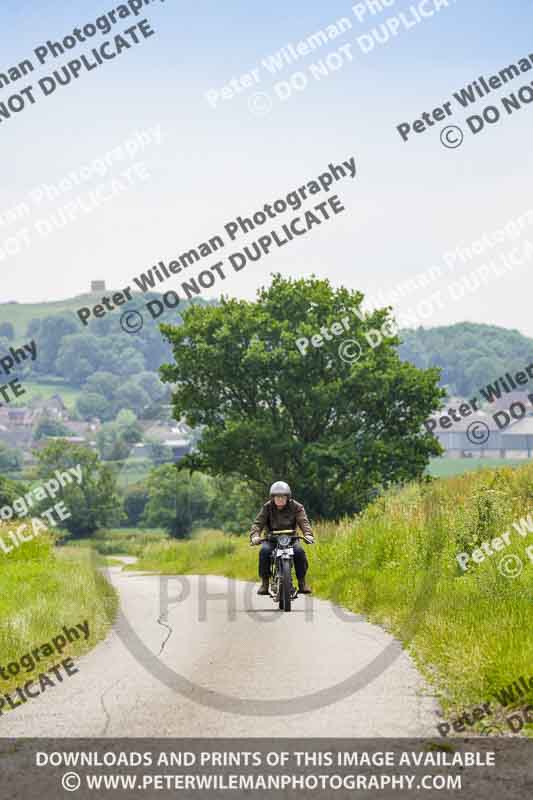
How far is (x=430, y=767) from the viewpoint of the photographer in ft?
24.2

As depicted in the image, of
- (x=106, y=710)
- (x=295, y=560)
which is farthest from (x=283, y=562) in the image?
(x=106, y=710)

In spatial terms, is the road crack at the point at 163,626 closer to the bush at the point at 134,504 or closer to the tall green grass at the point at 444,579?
the tall green grass at the point at 444,579

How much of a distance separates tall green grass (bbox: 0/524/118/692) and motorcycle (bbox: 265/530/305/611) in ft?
8.34

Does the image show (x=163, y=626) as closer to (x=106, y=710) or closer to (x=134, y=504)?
(x=106, y=710)

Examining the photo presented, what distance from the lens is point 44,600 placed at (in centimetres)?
1655

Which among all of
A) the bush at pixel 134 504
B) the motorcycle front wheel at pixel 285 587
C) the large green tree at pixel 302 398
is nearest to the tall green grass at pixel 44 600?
the motorcycle front wheel at pixel 285 587

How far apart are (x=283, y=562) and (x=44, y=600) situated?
3.68 metres

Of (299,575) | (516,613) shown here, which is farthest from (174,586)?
(516,613)

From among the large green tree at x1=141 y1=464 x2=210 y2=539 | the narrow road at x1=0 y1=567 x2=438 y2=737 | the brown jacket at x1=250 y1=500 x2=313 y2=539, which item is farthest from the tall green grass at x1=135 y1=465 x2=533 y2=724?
the large green tree at x1=141 y1=464 x2=210 y2=539

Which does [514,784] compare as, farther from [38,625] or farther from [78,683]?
[38,625]

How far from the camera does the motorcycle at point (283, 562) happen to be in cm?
1538

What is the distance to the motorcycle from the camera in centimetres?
1538

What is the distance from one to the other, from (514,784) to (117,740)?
114 inches

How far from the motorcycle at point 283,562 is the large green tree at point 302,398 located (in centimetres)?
3465
